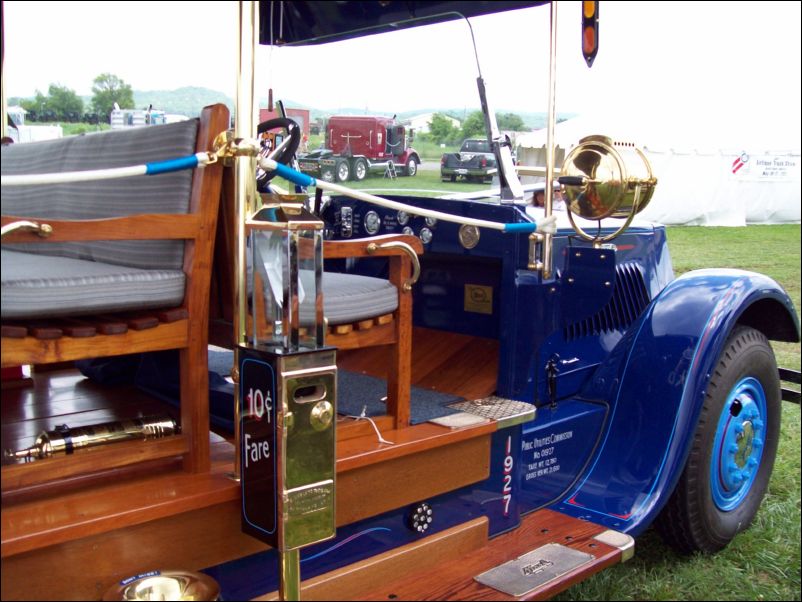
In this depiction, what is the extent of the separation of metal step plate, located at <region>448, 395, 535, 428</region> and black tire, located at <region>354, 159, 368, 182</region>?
0.83 metres

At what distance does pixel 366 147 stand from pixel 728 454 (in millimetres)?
1746

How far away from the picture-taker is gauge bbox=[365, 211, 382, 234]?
3094mm

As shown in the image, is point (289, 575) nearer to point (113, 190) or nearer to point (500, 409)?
point (500, 409)

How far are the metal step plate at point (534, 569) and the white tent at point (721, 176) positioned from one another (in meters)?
9.31

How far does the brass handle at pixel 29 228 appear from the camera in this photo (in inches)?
66.4

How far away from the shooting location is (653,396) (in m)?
2.95

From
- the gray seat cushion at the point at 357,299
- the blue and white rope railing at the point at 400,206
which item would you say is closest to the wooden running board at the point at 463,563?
the gray seat cushion at the point at 357,299

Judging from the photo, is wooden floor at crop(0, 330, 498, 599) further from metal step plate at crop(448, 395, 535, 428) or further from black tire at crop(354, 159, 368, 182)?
black tire at crop(354, 159, 368, 182)

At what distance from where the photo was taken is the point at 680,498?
3.06 meters

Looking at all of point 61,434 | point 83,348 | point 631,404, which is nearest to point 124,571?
point 61,434

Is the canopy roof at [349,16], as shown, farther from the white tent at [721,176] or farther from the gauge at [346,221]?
the white tent at [721,176]

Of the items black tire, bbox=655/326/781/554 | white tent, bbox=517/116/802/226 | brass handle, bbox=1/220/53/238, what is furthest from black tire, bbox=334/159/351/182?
white tent, bbox=517/116/802/226

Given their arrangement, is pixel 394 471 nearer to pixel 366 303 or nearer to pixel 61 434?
pixel 366 303

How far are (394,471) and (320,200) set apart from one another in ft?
4.07
